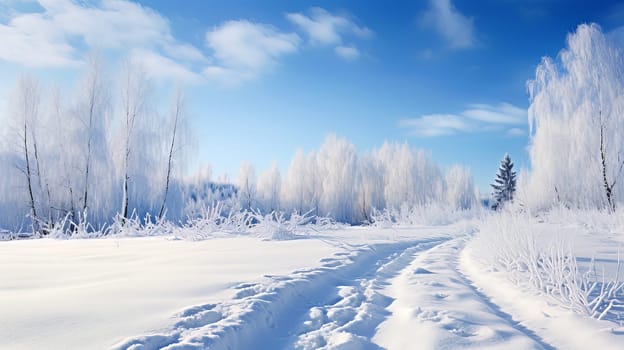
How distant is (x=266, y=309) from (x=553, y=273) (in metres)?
2.49

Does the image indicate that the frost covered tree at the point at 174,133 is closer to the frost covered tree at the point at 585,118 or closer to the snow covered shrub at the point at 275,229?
the snow covered shrub at the point at 275,229

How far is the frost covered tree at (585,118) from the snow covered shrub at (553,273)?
1325 centimetres

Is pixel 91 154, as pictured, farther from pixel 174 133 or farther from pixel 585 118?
pixel 585 118

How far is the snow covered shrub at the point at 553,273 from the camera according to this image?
2.43 m

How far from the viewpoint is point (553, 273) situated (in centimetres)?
301

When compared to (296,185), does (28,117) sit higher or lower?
higher

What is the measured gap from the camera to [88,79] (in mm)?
16812

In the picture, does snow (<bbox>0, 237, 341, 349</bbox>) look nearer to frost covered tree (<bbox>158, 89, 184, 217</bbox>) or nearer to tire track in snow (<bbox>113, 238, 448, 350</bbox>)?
tire track in snow (<bbox>113, 238, 448, 350</bbox>)

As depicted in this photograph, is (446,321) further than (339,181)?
No

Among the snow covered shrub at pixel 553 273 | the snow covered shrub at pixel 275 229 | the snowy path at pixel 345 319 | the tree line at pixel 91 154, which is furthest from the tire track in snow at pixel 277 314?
the tree line at pixel 91 154

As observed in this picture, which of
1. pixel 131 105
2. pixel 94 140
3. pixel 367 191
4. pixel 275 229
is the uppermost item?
pixel 131 105

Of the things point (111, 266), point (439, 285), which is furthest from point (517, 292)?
point (111, 266)

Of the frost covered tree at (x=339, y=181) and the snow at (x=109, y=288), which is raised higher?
the frost covered tree at (x=339, y=181)

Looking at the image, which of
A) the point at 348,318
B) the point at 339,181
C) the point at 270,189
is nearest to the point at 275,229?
the point at 348,318
